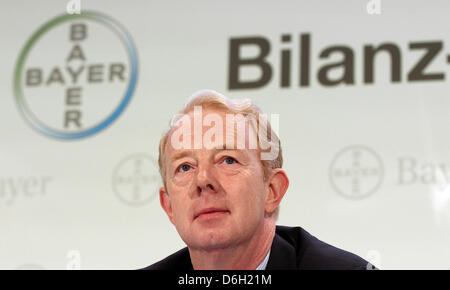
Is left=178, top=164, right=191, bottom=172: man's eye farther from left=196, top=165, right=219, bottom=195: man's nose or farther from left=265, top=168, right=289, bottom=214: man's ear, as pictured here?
left=265, top=168, right=289, bottom=214: man's ear

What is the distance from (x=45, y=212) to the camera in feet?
8.09

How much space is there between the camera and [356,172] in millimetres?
2238

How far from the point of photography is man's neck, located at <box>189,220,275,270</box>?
1365 mm

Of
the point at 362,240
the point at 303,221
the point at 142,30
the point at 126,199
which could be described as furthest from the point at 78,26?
the point at 362,240

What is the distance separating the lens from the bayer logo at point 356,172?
87.0 inches

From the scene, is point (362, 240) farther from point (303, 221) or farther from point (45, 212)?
point (45, 212)

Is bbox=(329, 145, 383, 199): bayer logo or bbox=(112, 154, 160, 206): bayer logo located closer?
bbox=(329, 145, 383, 199): bayer logo

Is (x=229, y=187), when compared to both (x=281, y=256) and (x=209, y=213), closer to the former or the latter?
(x=209, y=213)

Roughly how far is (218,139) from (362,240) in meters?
0.91

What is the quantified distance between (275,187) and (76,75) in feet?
4.35

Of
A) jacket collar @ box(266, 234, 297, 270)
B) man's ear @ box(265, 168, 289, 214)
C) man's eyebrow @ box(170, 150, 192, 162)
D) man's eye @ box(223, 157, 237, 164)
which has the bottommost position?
jacket collar @ box(266, 234, 297, 270)

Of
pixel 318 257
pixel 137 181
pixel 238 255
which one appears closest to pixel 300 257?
pixel 318 257

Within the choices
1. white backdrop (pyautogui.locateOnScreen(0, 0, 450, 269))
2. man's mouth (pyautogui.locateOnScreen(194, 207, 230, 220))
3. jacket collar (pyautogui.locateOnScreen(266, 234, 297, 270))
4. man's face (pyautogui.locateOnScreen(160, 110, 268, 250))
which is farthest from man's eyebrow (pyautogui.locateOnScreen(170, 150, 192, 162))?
white backdrop (pyautogui.locateOnScreen(0, 0, 450, 269))

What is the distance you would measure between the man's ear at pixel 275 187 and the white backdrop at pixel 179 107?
0.77 metres
